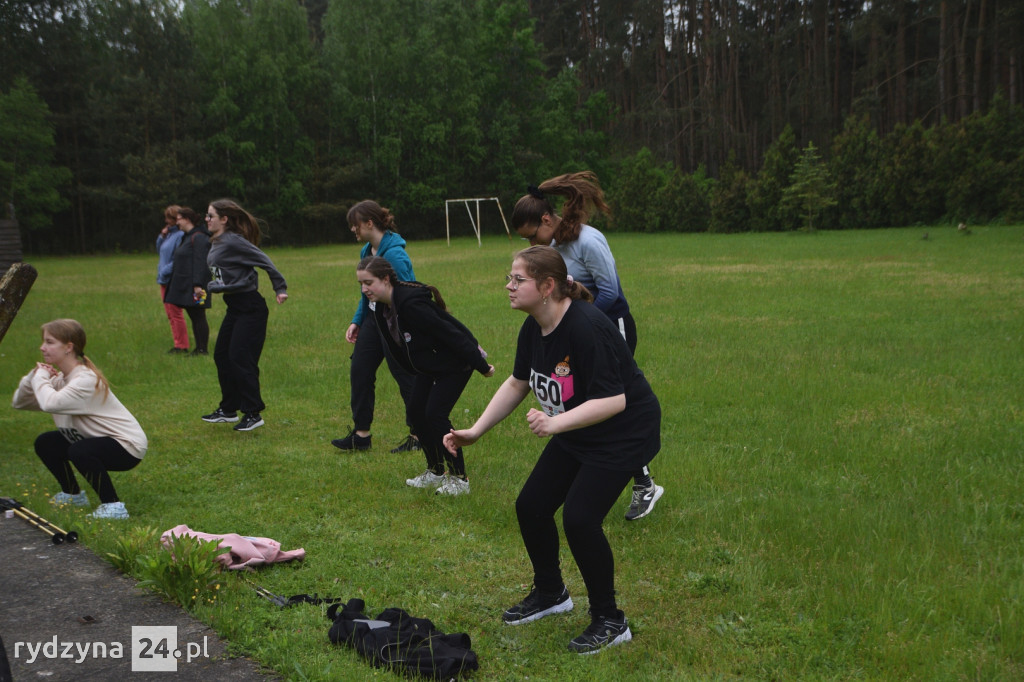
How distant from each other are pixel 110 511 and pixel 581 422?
3.59 meters

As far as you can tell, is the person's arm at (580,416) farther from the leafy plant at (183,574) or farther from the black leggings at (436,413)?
the black leggings at (436,413)

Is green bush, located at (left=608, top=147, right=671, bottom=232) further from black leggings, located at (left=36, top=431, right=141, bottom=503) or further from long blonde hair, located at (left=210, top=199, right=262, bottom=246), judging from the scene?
black leggings, located at (left=36, top=431, right=141, bottom=503)

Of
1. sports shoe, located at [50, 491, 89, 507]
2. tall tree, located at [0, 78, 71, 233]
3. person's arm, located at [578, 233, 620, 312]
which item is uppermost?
tall tree, located at [0, 78, 71, 233]

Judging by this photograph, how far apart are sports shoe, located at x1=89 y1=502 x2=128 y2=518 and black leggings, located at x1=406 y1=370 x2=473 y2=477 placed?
201cm

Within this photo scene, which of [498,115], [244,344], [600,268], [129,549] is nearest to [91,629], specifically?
[129,549]

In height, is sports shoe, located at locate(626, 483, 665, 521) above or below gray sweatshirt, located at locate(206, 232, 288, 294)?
below

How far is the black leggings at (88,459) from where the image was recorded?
561 cm

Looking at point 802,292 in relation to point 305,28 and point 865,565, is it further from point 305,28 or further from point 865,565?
point 305,28

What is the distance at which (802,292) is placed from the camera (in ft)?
55.4

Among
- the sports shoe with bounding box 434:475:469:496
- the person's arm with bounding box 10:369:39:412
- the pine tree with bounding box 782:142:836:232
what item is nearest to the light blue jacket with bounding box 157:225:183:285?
the person's arm with bounding box 10:369:39:412

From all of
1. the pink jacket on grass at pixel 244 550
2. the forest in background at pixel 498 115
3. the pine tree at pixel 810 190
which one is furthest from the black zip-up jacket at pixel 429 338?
the pine tree at pixel 810 190

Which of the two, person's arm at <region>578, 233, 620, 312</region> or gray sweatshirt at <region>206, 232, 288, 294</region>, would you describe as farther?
gray sweatshirt at <region>206, 232, 288, 294</region>

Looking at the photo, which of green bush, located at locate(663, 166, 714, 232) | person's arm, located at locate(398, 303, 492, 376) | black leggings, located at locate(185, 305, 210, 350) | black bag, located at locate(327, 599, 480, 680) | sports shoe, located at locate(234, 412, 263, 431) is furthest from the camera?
green bush, located at locate(663, 166, 714, 232)

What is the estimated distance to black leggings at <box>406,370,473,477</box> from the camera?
6.20 metres
